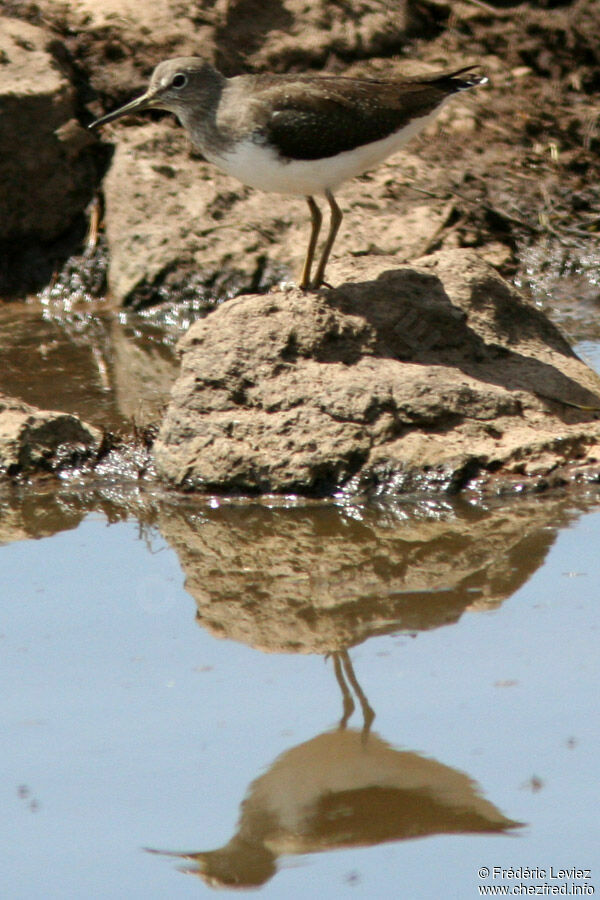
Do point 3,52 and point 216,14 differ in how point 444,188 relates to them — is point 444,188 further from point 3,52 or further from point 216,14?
point 3,52

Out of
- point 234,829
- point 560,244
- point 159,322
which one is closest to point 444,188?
point 560,244

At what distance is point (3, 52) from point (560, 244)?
4.35 metres

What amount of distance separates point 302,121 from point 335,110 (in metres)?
0.22

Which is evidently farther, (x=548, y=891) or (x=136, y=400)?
(x=136, y=400)

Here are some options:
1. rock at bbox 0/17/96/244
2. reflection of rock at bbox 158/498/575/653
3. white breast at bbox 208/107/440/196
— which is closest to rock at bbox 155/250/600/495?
reflection of rock at bbox 158/498/575/653

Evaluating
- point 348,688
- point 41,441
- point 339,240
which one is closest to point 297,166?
point 41,441

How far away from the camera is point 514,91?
33.1 ft

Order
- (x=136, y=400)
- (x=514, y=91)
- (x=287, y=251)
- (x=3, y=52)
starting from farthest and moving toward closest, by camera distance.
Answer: (x=514, y=91), (x=3, y=52), (x=287, y=251), (x=136, y=400)

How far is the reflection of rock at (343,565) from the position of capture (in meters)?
4.86

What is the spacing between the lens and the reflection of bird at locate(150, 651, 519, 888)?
3.68m

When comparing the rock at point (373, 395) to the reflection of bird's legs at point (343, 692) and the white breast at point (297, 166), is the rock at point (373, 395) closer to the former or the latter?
the white breast at point (297, 166)

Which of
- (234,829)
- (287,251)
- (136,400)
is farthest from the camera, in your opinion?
(287,251)

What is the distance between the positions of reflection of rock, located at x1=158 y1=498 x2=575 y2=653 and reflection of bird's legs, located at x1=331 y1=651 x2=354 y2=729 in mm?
100

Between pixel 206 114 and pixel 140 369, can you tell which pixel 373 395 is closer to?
pixel 206 114
